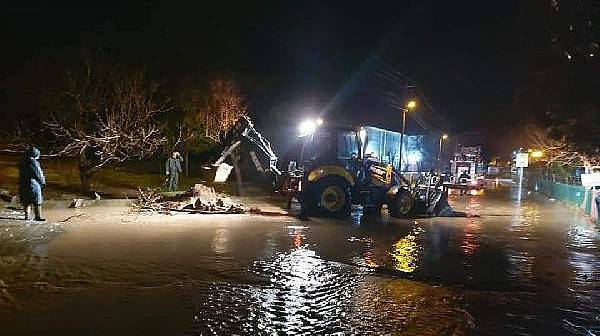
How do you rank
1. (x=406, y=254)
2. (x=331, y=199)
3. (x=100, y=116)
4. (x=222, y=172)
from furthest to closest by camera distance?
1. (x=222, y=172)
2. (x=100, y=116)
3. (x=331, y=199)
4. (x=406, y=254)

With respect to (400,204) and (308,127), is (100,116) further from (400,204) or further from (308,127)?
(400,204)

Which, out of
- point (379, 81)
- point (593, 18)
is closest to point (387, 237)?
point (593, 18)

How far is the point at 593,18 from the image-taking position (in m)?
27.3

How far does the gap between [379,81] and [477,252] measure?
25314 mm

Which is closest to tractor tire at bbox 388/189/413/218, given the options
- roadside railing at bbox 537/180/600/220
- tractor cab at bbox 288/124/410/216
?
tractor cab at bbox 288/124/410/216

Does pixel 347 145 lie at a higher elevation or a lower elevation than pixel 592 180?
higher

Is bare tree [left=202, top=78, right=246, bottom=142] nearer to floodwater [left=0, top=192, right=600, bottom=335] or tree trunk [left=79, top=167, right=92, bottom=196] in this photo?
tree trunk [left=79, top=167, right=92, bottom=196]

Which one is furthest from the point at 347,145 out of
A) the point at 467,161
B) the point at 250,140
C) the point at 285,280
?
the point at 467,161

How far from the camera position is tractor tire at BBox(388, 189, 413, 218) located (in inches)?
763

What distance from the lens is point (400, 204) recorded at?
19.5 metres

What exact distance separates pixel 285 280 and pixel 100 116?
14.9 meters

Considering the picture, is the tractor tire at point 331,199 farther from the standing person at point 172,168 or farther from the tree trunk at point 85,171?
the tree trunk at point 85,171

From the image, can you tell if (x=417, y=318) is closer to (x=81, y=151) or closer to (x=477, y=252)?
(x=477, y=252)

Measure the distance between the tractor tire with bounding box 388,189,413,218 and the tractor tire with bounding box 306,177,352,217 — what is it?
68.4 inches
